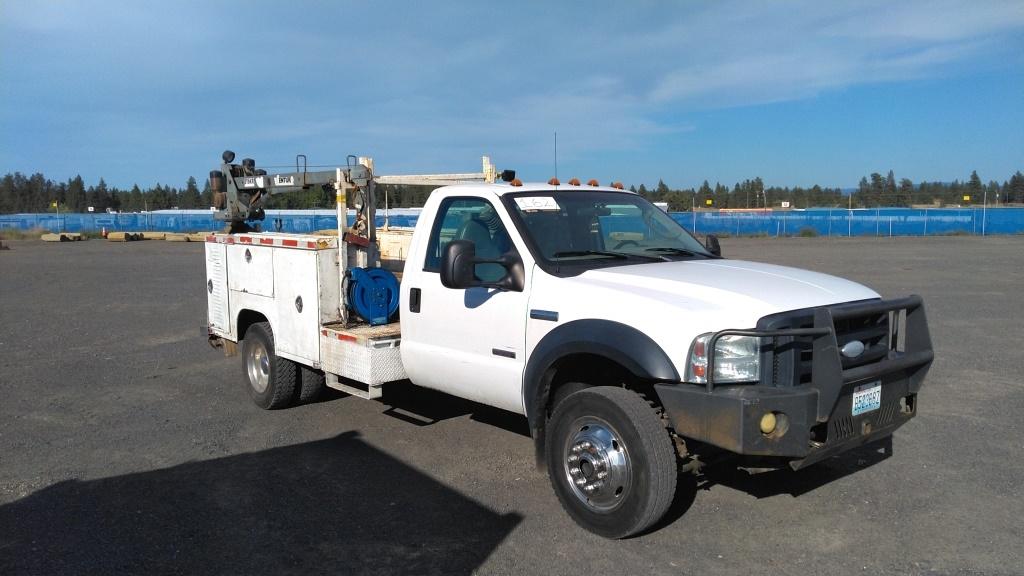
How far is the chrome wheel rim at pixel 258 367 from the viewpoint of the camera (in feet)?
24.3

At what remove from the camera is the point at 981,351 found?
956 centimetres

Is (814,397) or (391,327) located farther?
(391,327)

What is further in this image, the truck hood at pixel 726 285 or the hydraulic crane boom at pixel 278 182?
the hydraulic crane boom at pixel 278 182

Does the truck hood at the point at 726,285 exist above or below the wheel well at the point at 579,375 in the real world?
above

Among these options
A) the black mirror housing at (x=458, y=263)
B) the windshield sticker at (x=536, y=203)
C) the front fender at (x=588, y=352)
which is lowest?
the front fender at (x=588, y=352)

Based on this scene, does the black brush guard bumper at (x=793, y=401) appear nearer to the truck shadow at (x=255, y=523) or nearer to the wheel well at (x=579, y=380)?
the wheel well at (x=579, y=380)

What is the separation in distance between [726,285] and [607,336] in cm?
73

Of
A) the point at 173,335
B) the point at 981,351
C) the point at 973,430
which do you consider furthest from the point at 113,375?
the point at 981,351

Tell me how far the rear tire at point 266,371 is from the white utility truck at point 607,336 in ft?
1.60

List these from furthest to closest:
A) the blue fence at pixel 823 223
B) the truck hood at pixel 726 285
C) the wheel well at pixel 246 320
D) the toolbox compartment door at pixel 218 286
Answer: the blue fence at pixel 823 223
the toolbox compartment door at pixel 218 286
the wheel well at pixel 246 320
the truck hood at pixel 726 285

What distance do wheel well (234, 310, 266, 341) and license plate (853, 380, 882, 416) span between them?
5467 mm

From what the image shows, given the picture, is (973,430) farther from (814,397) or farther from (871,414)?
(814,397)

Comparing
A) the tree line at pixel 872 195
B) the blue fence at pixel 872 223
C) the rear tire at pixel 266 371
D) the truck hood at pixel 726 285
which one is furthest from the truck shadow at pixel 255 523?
the tree line at pixel 872 195

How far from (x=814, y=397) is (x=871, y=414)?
2.25 ft
